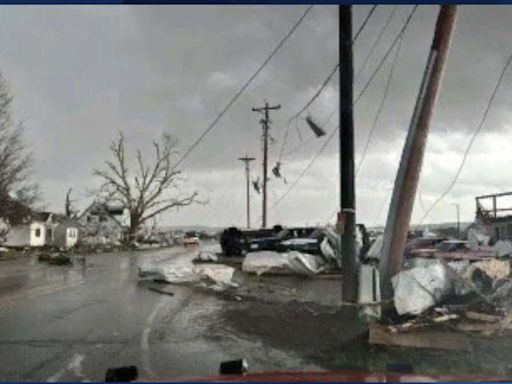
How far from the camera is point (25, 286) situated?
22.4 m

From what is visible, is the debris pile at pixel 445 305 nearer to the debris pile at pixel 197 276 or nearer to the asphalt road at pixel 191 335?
the asphalt road at pixel 191 335

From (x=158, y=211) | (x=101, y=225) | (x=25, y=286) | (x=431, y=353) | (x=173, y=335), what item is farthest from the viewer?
(x=101, y=225)

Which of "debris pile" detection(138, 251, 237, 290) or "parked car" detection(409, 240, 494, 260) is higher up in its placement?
"parked car" detection(409, 240, 494, 260)

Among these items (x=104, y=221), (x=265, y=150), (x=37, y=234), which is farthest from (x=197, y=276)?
(x=104, y=221)

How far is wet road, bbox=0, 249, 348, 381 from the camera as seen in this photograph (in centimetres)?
1028

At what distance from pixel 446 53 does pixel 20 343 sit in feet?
28.5

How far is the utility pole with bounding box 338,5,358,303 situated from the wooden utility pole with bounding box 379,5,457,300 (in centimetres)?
188

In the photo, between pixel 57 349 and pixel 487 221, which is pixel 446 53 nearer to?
pixel 57 349

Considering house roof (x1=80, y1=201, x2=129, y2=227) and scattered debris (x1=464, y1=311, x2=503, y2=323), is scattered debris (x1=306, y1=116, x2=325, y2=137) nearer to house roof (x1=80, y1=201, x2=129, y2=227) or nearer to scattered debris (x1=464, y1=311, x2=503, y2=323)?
scattered debris (x1=464, y1=311, x2=503, y2=323)

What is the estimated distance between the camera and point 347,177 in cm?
1609

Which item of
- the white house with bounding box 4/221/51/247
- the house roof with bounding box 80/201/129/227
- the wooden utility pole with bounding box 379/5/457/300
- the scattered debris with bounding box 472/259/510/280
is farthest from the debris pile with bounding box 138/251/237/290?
the house roof with bounding box 80/201/129/227

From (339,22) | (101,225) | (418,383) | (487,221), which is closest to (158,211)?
(101,225)

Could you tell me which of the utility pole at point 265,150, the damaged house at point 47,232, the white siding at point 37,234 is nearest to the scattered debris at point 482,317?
the utility pole at point 265,150

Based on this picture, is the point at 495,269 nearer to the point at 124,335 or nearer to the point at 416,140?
the point at 416,140
